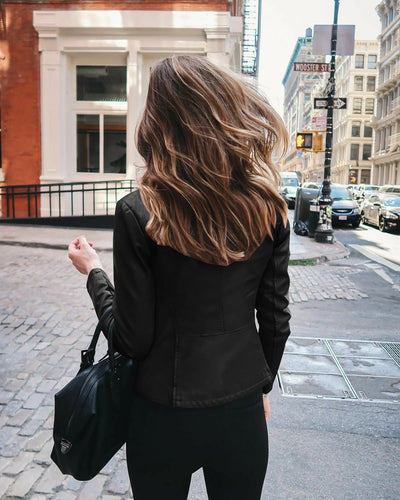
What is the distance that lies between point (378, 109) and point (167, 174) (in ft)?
245

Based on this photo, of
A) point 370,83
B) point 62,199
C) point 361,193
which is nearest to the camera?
point 62,199

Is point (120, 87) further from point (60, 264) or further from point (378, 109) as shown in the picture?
point (378, 109)

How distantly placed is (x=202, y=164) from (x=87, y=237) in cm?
1208

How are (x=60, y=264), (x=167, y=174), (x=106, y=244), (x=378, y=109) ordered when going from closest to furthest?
(x=167, y=174) → (x=60, y=264) → (x=106, y=244) → (x=378, y=109)

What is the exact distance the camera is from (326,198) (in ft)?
48.7

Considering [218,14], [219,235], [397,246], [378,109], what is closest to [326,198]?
[397,246]

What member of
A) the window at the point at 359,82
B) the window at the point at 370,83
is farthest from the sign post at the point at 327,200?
the window at the point at 370,83

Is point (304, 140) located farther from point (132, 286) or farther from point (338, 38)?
point (132, 286)

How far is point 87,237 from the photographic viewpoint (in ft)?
43.1

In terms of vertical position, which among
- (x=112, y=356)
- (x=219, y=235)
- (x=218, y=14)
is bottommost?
(x=112, y=356)

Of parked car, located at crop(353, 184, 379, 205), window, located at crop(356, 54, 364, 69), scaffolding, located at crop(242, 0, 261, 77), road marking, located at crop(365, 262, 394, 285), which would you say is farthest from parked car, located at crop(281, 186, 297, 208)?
window, located at crop(356, 54, 364, 69)

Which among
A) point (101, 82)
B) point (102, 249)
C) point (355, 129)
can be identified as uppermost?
point (355, 129)

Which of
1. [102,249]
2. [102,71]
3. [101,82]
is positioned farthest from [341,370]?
[102,71]

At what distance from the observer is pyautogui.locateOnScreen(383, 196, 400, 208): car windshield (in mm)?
20844
